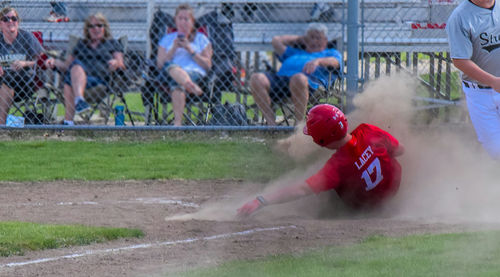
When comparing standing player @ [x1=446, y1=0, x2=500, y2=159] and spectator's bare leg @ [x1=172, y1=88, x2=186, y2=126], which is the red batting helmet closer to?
standing player @ [x1=446, y1=0, x2=500, y2=159]

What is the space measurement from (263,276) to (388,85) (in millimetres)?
3946

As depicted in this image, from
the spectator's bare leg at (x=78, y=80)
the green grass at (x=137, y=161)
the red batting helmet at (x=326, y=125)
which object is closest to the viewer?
the red batting helmet at (x=326, y=125)

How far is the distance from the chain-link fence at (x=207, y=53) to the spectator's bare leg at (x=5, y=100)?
0.01 meters

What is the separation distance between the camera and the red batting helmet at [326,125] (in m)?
6.52

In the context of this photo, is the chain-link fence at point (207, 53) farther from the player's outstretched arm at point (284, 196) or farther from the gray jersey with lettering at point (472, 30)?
the player's outstretched arm at point (284, 196)

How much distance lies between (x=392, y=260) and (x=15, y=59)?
24.7 ft

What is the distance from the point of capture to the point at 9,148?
1049 centimetres

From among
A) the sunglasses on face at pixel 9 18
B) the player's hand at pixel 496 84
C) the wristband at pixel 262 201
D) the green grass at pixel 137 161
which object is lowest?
the green grass at pixel 137 161

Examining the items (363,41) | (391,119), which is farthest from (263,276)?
(363,41)

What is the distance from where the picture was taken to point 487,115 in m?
6.90

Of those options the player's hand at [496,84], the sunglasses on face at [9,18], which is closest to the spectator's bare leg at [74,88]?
the sunglasses on face at [9,18]

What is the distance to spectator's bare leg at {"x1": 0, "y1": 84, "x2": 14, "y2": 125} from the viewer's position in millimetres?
10883

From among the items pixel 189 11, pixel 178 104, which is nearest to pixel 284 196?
pixel 178 104

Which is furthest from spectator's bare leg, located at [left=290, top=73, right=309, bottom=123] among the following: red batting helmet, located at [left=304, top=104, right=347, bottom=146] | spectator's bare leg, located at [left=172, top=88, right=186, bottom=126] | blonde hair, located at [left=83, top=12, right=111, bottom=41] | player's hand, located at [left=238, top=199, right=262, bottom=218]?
player's hand, located at [left=238, top=199, right=262, bottom=218]
